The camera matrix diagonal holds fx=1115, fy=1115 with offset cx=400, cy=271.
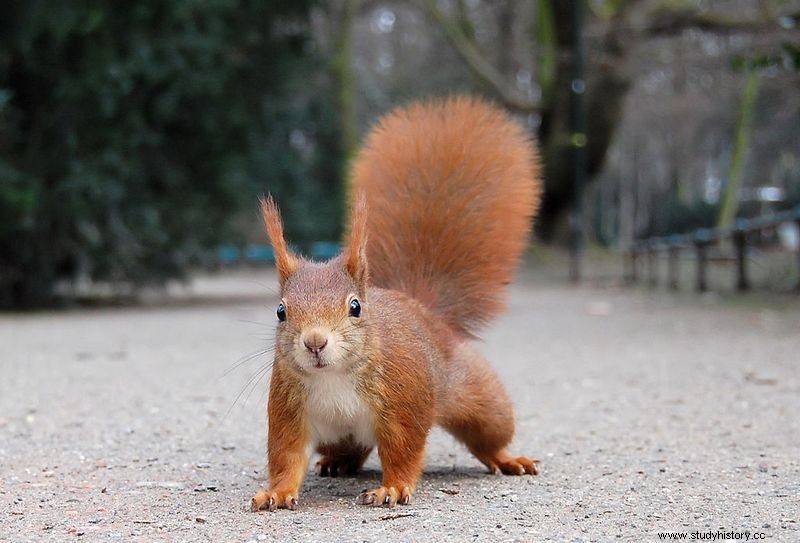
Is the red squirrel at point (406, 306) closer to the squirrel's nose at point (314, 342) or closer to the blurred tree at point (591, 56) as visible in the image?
the squirrel's nose at point (314, 342)

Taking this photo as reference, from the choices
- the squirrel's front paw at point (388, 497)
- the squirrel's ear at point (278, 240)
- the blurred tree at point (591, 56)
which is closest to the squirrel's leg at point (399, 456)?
the squirrel's front paw at point (388, 497)

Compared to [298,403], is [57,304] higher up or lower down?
lower down

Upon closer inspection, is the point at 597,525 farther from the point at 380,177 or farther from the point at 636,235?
the point at 636,235

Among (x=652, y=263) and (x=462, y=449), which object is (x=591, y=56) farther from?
(x=462, y=449)

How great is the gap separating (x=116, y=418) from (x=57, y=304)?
8.09 metres

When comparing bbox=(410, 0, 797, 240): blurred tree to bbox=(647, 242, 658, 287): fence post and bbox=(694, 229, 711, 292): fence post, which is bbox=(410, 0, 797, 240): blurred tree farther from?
bbox=(694, 229, 711, 292): fence post

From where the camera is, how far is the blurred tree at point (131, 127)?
1047 centimetres

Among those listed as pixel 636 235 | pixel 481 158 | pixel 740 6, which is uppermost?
pixel 740 6

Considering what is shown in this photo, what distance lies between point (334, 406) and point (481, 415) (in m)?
0.56

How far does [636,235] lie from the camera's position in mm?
34125

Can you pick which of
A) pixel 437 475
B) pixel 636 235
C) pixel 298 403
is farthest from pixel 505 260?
pixel 636 235

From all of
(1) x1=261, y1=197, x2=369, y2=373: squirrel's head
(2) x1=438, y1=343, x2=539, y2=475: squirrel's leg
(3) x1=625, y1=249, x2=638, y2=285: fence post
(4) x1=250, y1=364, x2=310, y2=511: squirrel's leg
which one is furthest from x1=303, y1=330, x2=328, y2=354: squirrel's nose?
(3) x1=625, y1=249, x2=638, y2=285: fence post

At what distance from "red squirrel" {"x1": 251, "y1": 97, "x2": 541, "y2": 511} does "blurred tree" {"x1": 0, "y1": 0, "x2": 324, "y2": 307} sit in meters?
7.36

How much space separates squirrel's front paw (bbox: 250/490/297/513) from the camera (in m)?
2.74
